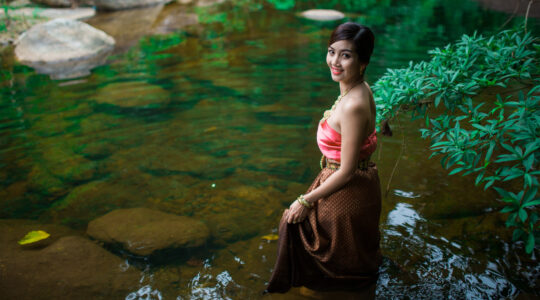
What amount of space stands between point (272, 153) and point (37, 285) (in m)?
2.90

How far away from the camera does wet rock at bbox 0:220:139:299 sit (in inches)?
119

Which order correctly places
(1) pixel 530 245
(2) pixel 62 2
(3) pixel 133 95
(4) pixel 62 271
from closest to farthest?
(1) pixel 530 245, (4) pixel 62 271, (3) pixel 133 95, (2) pixel 62 2

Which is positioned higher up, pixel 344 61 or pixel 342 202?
pixel 344 61

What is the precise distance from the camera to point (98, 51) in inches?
420

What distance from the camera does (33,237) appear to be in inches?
145

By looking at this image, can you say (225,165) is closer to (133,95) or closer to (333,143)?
(333,143)

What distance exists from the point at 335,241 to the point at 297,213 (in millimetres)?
286

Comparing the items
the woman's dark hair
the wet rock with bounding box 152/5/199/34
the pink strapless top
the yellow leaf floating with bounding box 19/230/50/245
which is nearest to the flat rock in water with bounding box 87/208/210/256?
the yellow leaf floating with bounding box 19/230/50/245

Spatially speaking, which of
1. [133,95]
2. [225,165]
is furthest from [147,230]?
[133,95]

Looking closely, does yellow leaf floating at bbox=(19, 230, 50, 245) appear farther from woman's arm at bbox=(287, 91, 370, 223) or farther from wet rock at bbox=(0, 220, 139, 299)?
woman's arm at bbox=(287, 91, 370, 223)

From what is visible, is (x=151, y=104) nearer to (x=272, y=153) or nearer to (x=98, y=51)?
(x=272, y=153)

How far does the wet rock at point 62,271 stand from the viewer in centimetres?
302

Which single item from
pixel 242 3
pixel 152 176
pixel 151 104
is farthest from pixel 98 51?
pixel 242 3

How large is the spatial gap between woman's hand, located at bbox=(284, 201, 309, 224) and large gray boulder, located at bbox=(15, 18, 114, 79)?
8629 millimetres
